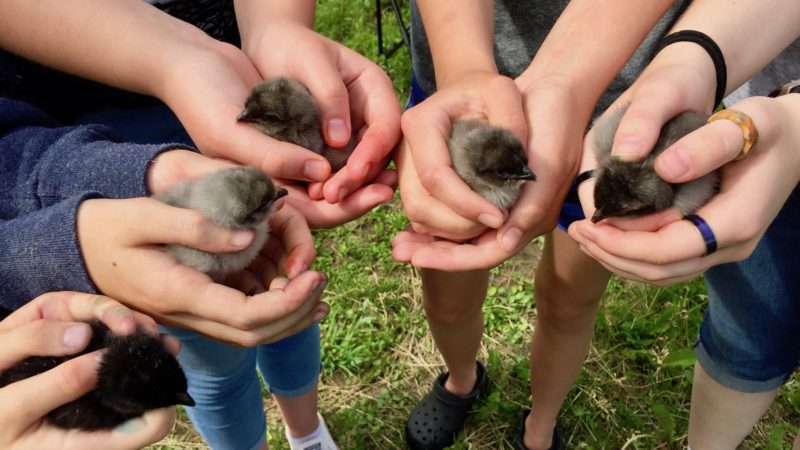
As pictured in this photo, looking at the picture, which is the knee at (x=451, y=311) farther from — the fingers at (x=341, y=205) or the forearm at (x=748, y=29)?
the forearm at (x=748, y=29)

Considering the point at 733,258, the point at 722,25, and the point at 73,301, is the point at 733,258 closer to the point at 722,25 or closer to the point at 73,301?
the point at 722,25

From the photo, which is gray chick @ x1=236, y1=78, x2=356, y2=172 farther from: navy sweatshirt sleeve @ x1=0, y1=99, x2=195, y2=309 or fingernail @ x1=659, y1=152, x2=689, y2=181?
fingernail @ x1=659, y1=152, x2=689, y2=181

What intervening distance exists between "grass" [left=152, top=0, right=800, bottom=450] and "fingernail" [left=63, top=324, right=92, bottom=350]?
1851mm

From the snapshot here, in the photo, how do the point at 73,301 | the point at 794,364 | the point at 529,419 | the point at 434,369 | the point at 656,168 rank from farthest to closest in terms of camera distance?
the point at 434,369 → the point at 529,419 → the point at 794,364 → the point at 656,168 → the point at 73,301

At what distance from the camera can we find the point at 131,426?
4.58 ft

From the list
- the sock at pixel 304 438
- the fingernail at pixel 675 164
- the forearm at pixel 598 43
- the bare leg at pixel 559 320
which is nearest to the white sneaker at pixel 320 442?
the sock at pixel 304 438

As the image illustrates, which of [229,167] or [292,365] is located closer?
[229,167]

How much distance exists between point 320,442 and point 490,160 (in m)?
1.78

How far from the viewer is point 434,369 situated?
10.8ft

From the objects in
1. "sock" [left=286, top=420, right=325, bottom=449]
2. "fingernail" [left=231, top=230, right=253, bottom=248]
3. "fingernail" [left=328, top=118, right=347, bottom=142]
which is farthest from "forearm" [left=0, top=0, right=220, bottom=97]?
"sock" [left=286, top=420, right=325, bottom=449]

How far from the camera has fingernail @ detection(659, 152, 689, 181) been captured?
4.83ft

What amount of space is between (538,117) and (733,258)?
71 cm

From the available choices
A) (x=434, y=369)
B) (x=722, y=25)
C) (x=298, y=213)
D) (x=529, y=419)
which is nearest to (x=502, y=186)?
(x=298, y=213)

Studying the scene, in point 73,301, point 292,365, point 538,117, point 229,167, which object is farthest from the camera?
point 292,365
